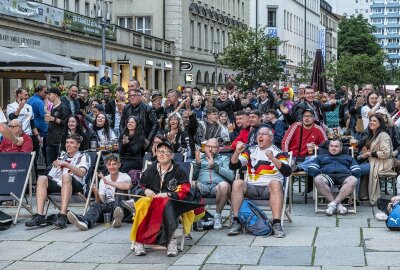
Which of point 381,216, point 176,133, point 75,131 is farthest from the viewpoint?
point 75,131

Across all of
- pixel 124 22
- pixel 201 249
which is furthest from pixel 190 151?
pixel 124 22

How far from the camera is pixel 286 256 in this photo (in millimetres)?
10656

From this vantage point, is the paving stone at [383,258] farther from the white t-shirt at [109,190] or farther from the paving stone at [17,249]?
the white t-shirt at [109,190]

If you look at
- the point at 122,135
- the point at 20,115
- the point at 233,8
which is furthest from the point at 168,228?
the point at 233,8

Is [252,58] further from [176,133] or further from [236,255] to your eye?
[236,255]

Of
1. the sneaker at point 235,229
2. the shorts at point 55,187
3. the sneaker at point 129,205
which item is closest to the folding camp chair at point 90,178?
the shorts at point 55,187

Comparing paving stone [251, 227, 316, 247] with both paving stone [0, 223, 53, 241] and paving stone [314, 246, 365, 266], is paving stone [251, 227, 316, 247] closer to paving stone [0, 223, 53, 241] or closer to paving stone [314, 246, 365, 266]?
A: paving stone [314, 246, 365, 266]

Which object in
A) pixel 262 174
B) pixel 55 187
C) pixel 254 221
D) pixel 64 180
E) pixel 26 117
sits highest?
pixel 26 117

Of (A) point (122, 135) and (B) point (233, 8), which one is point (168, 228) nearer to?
(A) point (122, 135)

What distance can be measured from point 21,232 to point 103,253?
2150 millimetres

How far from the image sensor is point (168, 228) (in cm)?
1102

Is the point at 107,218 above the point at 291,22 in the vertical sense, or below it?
below

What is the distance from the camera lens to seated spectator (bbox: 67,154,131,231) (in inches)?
511

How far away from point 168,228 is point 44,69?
12.7 m
